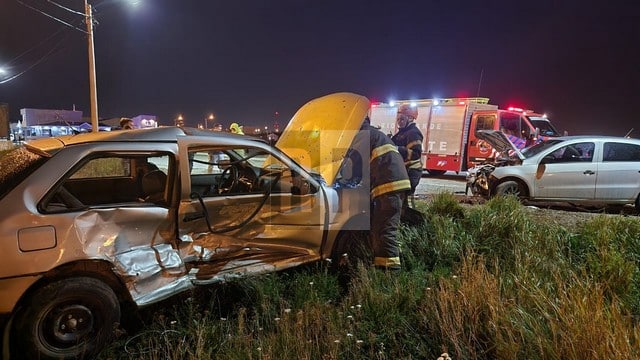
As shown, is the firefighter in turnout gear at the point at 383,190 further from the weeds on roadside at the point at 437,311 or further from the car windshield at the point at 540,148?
the car windshield at the point at 540,148

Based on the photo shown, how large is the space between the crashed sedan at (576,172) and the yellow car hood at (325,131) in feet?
14.3

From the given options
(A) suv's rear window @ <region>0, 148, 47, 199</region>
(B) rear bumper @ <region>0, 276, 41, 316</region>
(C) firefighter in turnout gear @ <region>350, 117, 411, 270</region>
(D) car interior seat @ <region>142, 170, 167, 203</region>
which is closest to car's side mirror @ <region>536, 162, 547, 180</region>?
(C) firefighter in turnout gear @ <region>350, 117, 411, 270</region>

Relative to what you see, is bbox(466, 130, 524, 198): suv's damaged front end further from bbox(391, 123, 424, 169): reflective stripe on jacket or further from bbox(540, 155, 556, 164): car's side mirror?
bbox(391, 123, 424, 169): reflective stripe on jacket

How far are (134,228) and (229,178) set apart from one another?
144 centimetres

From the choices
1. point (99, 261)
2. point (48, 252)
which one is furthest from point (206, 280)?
point (48, 252)

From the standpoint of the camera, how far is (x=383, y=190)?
4.24m

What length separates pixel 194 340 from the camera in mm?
2955

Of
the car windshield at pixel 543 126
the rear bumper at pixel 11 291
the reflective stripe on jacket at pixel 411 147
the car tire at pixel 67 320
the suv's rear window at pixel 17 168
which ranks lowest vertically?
the car tire at pixel 67 320

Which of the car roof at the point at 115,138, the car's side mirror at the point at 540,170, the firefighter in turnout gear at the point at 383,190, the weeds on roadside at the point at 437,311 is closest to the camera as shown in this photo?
the weeds on roadside at the point at 437,311

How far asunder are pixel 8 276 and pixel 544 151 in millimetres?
8539

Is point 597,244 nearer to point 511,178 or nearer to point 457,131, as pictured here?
point 511,178

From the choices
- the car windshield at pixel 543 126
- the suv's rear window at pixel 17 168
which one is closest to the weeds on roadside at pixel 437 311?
the suv's rear window at pixel 17 168

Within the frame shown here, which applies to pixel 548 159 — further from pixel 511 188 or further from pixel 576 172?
pixel 511 188

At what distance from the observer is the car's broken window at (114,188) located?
9.75 feet
